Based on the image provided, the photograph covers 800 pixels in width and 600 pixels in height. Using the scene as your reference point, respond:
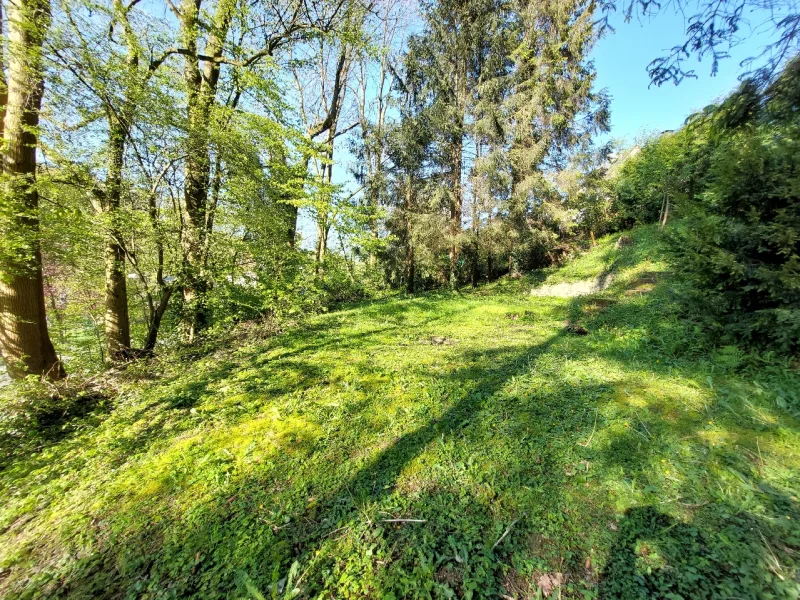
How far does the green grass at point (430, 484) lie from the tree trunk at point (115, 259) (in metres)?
1.55

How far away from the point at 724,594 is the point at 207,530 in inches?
108

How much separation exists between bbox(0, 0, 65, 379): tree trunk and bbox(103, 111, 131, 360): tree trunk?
26.3 inches

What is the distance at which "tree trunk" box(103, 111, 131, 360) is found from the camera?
4.10 metres

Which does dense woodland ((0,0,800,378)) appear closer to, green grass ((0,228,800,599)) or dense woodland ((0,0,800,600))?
dense woodland ((0,0,800,600))

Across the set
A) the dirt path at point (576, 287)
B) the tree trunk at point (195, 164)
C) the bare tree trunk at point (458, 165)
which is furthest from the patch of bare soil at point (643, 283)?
the tree trunk at point (195, 164)

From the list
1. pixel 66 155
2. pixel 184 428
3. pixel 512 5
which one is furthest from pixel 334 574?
pixel 512 5

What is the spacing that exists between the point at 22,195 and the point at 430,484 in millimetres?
5482

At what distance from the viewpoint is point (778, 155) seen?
296 centimetres

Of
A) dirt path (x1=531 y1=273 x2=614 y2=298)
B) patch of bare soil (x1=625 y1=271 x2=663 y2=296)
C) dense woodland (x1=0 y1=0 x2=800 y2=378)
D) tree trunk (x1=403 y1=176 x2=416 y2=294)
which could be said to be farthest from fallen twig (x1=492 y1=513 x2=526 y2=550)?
tree trunk (x1=403 y1=176 x2=416 y2=294)

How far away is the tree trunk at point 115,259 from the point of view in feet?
13.4

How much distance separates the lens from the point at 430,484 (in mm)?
2168

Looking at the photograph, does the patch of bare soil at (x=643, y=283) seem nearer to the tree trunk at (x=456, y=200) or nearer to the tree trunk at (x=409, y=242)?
the tree trunk at (x=456, y=200)

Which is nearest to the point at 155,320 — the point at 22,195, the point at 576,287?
the point at 22,195

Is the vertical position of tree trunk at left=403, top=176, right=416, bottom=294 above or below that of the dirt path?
above
